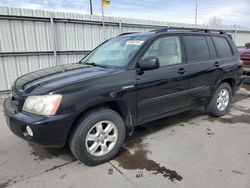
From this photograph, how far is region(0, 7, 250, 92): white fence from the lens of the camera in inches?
237

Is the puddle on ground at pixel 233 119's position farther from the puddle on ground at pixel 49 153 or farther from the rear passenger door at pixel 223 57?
the puddle on ground at pixel 49 153

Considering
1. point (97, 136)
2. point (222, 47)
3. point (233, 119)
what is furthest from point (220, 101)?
point (97, 136)

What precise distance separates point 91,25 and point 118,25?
114cm

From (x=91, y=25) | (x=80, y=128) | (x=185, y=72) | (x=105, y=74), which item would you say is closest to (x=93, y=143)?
(x=80, y=128)

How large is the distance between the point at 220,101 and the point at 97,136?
3.01m

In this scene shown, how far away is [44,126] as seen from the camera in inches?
92.2

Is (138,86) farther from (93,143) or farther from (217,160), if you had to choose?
(217,160)

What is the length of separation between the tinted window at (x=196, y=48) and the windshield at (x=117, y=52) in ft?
2.99

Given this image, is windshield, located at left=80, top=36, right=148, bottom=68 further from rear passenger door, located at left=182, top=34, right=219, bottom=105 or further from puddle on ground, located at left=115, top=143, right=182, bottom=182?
puddle on ground, located at left=115, top=143, right=182, bottom=182

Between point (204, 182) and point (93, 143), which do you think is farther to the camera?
point (93, 143)

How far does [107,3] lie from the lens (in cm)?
753

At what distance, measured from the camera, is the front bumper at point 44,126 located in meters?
2.35

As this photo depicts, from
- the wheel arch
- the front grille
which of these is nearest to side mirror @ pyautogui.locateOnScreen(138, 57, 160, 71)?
the wheel arch

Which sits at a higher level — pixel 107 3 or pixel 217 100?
pixel 107 3
